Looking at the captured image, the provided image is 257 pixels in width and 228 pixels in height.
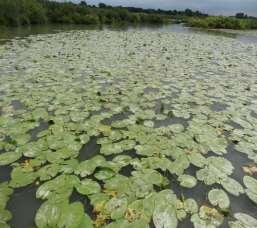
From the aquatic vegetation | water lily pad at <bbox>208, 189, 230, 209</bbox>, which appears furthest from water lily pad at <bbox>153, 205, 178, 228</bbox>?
water lily pad at <bbox>208, 189, 230, 209</bbox>

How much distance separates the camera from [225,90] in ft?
17.9

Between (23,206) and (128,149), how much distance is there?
1.21 meters

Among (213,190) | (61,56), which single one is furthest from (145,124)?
(61,56)

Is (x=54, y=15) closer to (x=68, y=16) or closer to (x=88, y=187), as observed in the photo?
(x=68, y=16)

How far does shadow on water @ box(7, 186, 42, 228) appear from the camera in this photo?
2.02 metres

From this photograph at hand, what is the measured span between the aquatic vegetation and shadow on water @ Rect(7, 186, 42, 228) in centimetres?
3

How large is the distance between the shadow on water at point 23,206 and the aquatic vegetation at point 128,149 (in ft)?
0.09

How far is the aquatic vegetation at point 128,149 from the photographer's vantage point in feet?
6.92

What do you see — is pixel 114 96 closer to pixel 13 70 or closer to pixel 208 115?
pixel 208 115

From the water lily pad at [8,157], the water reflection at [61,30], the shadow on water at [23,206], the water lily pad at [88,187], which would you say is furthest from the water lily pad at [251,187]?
the water reflection at [61,30]

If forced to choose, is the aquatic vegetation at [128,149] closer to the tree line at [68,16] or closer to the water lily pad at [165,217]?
the water lily pad at [165,217]

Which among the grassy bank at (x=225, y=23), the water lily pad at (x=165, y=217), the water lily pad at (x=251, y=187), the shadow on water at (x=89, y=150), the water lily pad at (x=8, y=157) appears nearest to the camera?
the water lily pad at (x=165, y=217)

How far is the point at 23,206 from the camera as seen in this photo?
2.18m

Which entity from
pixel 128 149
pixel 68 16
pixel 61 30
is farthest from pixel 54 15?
pixel 128 149
